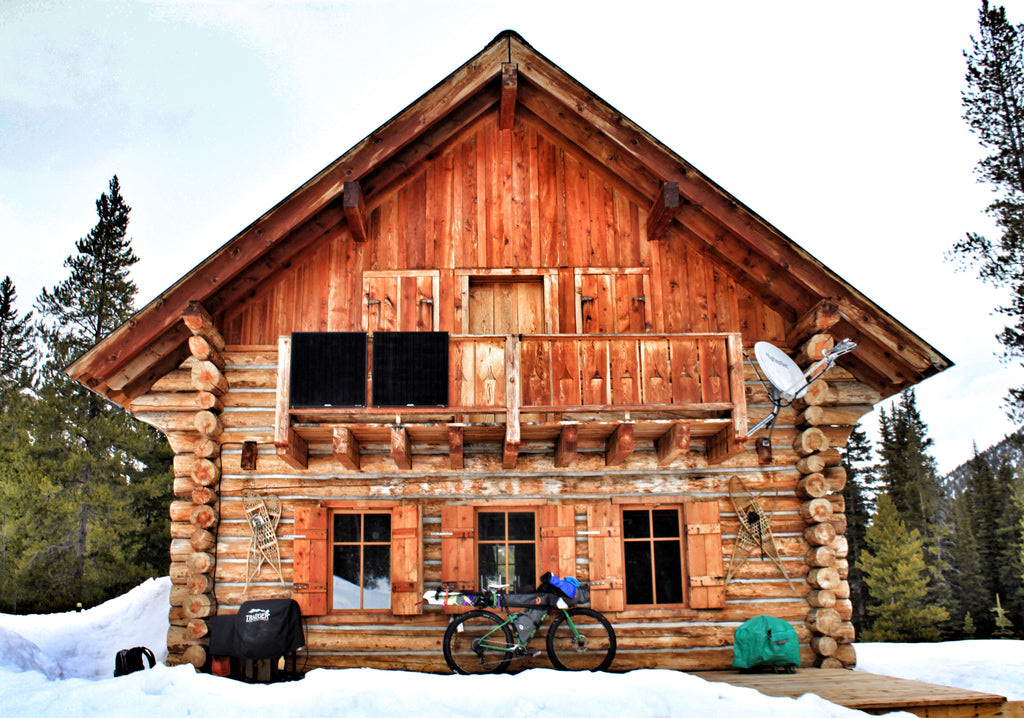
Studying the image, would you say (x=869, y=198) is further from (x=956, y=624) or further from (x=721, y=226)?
(x=721, y=226)

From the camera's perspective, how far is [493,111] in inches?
475

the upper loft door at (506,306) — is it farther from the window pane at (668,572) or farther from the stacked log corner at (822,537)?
the stacked log corner at (822,537)

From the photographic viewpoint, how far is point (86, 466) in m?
24.7

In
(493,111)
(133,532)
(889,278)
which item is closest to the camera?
(493,111)

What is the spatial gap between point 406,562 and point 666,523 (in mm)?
3698

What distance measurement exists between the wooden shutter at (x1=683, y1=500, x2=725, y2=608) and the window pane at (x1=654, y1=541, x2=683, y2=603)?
18 centimetres

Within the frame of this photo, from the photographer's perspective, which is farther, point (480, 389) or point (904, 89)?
point (904, 89)

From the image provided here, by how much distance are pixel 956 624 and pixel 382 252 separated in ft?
120

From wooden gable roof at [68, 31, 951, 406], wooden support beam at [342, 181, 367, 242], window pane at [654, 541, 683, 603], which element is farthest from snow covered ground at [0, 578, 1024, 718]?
wooden support beam at [342, 181, 367, 242]

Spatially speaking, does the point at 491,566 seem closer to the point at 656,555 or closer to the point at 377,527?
the point at 377,527

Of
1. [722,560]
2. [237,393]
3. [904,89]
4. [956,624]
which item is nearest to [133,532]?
[237,393]

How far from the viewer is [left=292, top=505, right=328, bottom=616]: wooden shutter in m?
10.3

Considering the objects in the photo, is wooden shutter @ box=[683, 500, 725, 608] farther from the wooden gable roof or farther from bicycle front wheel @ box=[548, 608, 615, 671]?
the wooden gable roof

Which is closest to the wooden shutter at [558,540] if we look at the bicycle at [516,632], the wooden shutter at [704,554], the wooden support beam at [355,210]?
the bicycle at [516,632]
